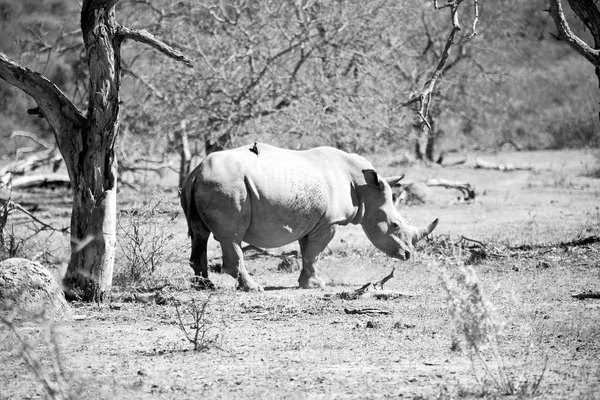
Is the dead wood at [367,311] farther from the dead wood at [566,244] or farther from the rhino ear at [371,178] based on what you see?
the dead wood at [566,244]

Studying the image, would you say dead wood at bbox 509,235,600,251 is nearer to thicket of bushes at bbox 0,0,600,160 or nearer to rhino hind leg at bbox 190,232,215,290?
thicket of bushes at bbox 0,0,600,160

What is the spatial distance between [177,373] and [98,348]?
0.97 m

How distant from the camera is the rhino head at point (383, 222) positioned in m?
10.8

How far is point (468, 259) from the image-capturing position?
457 inches

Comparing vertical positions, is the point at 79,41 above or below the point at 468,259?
above

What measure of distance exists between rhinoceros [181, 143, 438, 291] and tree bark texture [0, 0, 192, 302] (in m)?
1.06

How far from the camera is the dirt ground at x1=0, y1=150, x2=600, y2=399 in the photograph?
593 cm

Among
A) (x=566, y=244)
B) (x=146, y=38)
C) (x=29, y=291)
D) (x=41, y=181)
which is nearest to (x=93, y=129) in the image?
(x=146, y=38)

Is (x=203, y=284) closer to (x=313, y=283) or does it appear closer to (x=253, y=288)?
(x=253, y=288)

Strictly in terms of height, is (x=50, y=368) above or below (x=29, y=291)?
below

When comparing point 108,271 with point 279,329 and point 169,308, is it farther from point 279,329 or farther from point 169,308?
point 279,329

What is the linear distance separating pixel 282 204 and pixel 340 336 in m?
2.59

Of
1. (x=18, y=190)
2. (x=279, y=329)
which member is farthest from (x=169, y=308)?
(x=18, y=190)

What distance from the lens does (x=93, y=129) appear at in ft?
28.1
